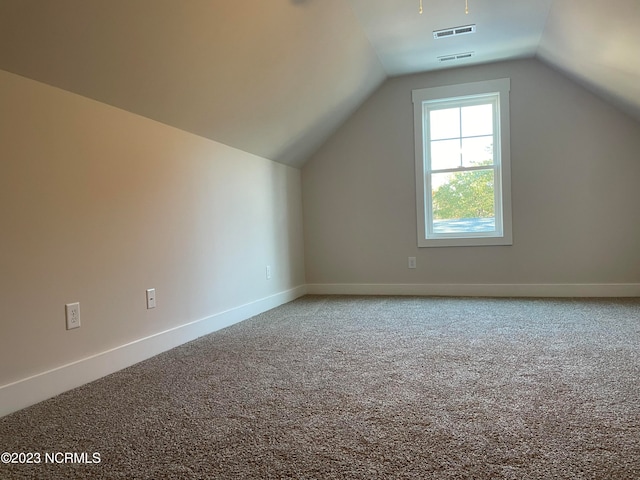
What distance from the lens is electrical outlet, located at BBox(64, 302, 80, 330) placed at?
2092 millimetres

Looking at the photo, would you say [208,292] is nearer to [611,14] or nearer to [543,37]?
[611,14]

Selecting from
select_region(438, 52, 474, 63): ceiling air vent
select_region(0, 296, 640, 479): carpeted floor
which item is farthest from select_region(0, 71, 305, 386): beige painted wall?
select_region(438, 52, 474, 63): ceiling air vent

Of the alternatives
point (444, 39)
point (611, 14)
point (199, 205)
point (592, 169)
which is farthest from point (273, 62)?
point (592, 169)

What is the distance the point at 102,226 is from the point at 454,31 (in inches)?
120

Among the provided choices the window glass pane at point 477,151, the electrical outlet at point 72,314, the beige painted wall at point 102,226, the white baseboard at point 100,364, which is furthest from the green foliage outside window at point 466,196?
the electrical outlet at point 72,314

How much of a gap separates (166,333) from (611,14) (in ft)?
11.4

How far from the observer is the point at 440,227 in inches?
183

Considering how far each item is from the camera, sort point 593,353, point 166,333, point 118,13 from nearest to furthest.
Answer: point 118,13 < point 593,353 < point 166,333

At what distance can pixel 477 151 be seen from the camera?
4527 mm

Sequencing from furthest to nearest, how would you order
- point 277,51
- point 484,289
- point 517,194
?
point 484,289
point 517,194
point 277,51

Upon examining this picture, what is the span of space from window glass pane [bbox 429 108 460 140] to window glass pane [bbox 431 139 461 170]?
0.24 ft

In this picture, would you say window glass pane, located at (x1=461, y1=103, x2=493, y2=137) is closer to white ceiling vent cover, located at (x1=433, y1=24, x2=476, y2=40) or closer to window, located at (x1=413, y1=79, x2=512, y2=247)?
window, located at (x1=413, y1=79, x2=512, y2=247)

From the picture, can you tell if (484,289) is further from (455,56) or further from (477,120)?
(455,56)

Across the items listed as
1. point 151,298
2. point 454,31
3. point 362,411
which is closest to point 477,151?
point 454,31
